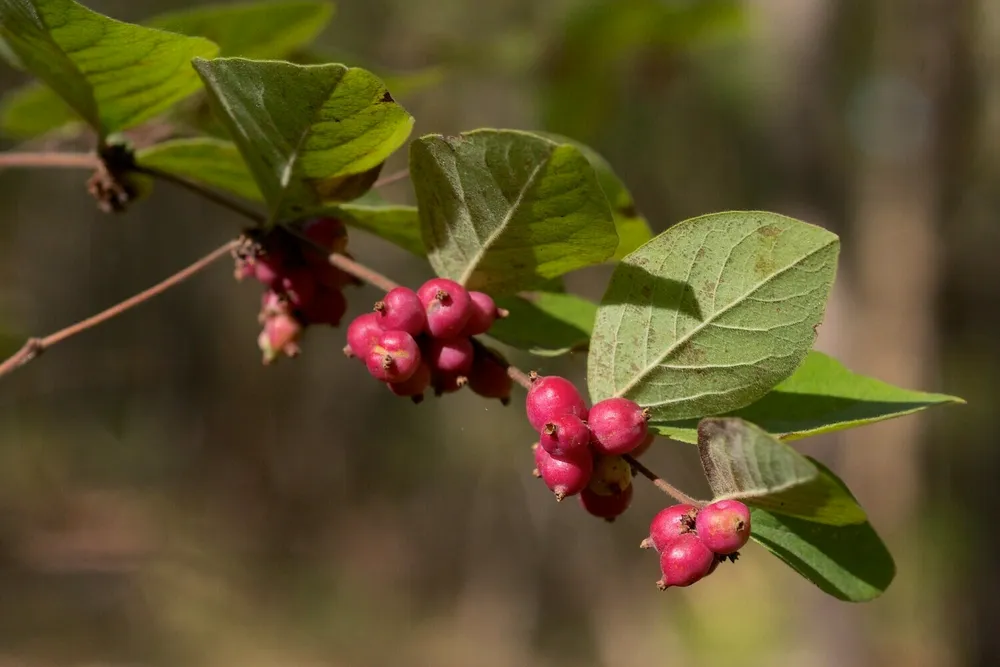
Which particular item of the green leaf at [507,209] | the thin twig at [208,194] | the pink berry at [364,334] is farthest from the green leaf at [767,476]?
the thin twig at [208,194]

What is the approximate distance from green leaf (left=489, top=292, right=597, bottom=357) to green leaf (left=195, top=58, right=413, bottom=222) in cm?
23

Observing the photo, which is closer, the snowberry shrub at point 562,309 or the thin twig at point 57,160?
the snowberry shrub at point 562,309

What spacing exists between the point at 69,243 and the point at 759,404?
436 inches

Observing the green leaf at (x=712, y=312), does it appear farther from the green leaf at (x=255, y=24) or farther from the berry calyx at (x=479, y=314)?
the green leaf at (x=255, y=24)

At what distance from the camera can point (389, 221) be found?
0.90 metres

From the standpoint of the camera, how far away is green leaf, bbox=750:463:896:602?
740 mm

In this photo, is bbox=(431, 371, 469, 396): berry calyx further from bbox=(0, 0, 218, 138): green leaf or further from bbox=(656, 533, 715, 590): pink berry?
bbox=(0, 0, 218, 138): green leaf

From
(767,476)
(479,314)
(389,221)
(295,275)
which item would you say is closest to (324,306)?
(295,275)

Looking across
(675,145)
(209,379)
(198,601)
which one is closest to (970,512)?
(675,145)

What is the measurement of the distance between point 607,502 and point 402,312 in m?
0.29

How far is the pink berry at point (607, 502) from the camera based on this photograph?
794 mm

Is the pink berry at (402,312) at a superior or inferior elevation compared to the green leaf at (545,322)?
superior

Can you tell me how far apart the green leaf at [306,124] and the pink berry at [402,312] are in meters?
0.15

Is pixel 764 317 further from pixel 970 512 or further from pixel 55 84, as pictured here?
pixel 970 512
